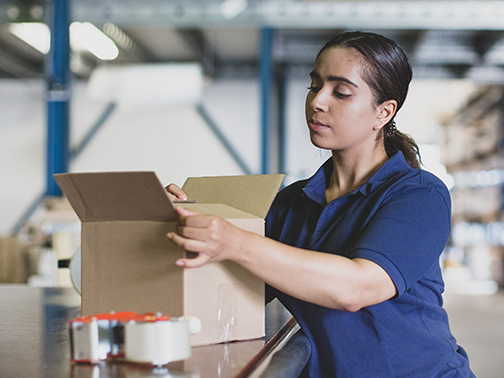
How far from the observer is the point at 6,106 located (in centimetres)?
893

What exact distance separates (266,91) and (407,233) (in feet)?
18.7

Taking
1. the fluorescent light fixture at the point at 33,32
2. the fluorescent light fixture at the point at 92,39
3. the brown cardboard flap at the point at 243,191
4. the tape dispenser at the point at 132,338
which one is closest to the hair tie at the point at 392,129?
the brown cardboard flap at the point at 243,191

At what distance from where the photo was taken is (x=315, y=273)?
0.88 metres

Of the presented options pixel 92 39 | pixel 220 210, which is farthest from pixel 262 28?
pixel 220 210

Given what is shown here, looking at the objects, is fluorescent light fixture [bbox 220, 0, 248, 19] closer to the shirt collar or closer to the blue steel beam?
the blue steel beam

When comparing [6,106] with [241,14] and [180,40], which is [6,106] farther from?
[241,14]

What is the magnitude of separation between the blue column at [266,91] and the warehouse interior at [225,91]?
0.02 m

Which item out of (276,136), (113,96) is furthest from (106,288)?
(276,136)

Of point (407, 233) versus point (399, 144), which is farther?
point (399, 144)

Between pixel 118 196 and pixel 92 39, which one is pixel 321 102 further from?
pixel 92 39

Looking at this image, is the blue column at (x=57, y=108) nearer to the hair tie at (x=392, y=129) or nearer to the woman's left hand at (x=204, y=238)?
the hair tie at (x=392, y=129)

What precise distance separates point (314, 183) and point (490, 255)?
8869 millimetres

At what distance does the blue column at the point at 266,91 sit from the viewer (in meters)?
6.55

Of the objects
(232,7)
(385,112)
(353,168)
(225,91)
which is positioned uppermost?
(232,7)
